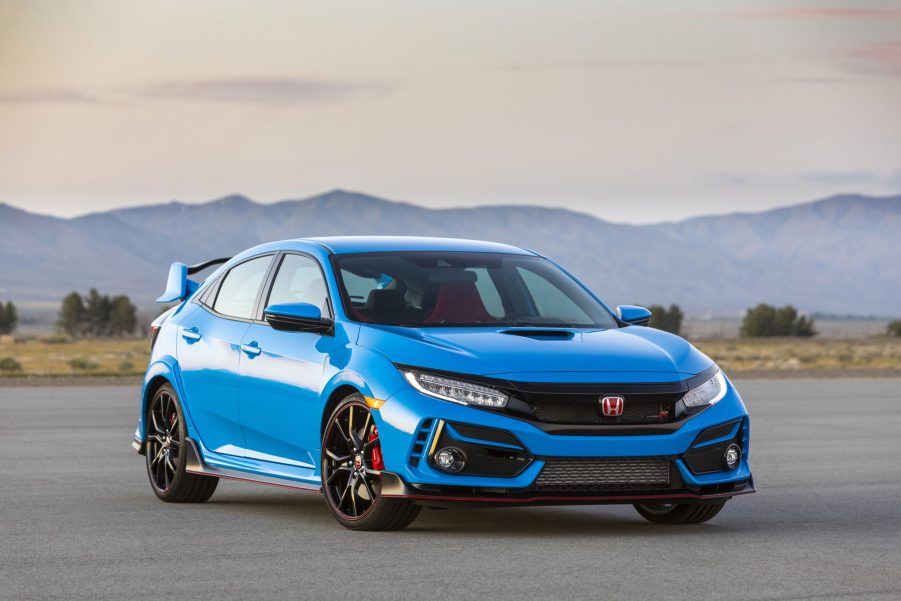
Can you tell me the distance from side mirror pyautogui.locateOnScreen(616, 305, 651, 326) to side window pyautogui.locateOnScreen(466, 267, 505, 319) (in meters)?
0.75

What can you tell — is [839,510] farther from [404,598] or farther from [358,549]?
[404,598]

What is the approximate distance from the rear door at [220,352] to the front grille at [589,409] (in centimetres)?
247

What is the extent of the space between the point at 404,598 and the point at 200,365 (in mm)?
4187

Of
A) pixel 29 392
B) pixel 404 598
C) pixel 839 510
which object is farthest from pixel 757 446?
pixel 29 392

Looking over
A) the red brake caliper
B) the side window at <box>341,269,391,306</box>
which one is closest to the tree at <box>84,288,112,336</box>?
the side window at <box>341,269,391,306</box>

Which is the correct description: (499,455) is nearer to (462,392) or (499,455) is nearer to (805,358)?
(462,392)

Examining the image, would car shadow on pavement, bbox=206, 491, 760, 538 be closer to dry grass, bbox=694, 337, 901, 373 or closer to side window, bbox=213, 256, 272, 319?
side window, bbox=213, 256, 272, 319

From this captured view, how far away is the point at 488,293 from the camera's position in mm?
10742

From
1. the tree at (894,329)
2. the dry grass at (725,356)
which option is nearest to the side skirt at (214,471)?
the dry grass at (725,356)

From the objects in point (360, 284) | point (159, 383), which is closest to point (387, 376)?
point (360, 284)

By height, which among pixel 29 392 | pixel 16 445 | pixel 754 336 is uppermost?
pixel 16 445

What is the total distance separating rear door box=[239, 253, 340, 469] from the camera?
9.85 m

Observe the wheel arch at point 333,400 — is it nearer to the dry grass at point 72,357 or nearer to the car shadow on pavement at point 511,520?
the car shadow on pavement at point 511,520

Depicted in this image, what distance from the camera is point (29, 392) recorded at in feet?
96.4
